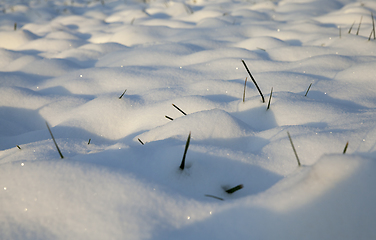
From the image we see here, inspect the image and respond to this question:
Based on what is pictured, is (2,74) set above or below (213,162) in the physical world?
below

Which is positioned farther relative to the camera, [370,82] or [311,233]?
[370,82]

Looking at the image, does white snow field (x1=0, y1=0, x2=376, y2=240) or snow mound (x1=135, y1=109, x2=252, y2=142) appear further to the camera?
snow mound (x1=135, y1=109, x2=252, y2=142)

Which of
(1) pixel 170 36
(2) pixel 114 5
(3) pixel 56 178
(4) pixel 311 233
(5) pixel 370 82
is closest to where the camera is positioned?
(4) pixel 311 233

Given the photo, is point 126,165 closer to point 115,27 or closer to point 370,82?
point 370,82

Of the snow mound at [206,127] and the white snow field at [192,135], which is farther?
the snow mound at [206,127]

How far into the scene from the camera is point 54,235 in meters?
0.58

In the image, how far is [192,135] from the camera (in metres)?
0.93

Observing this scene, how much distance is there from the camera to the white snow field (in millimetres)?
583

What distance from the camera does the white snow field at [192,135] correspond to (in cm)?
58

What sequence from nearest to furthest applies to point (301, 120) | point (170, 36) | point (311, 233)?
point (311, 233)
point (301, 120)
point (170, 36)

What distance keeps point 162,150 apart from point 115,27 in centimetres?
257

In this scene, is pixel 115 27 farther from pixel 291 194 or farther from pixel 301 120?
pixel 291 194

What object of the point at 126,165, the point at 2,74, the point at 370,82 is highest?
the point at 370,82

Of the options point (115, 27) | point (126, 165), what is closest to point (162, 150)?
point (126, 165)
